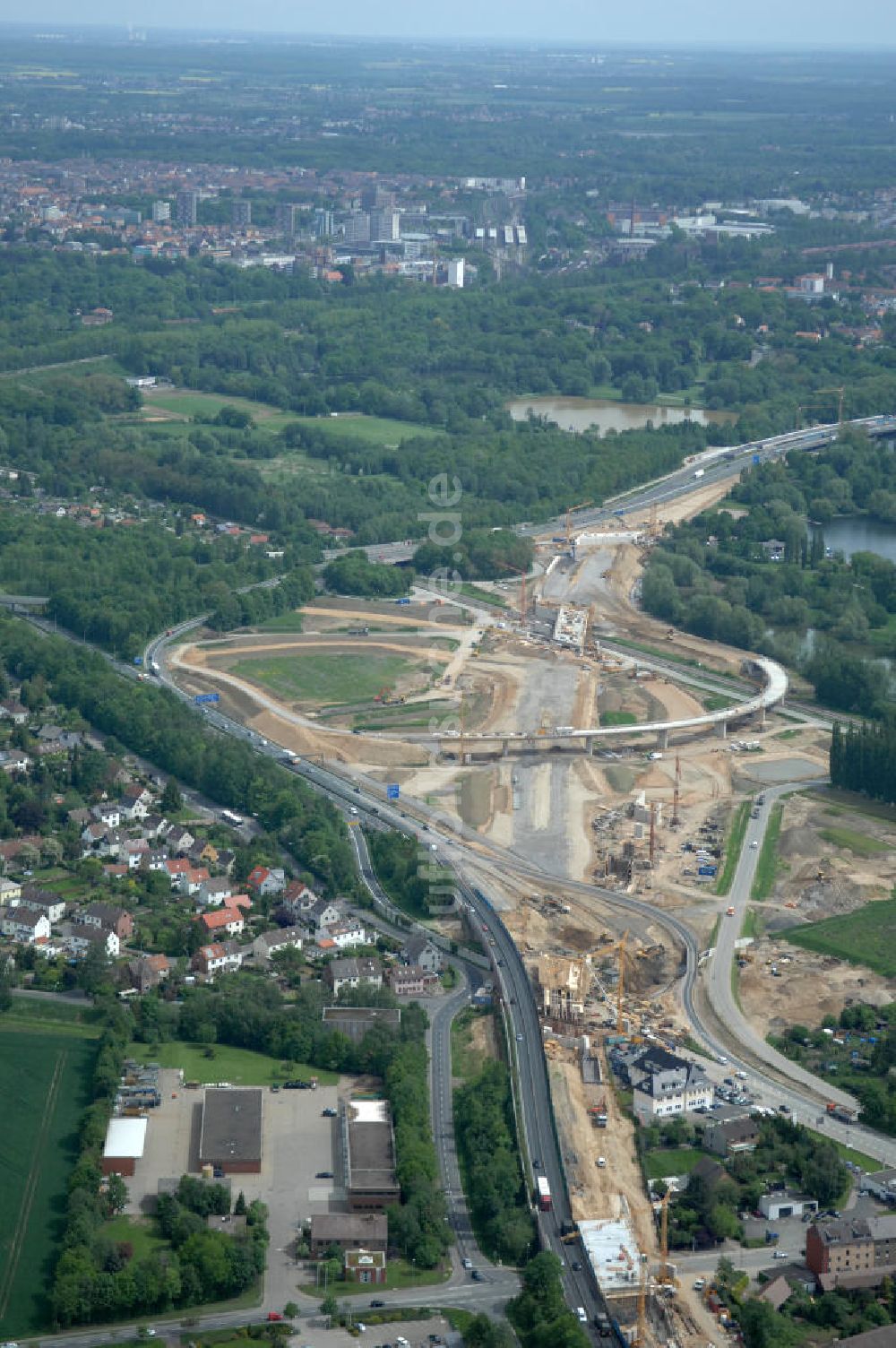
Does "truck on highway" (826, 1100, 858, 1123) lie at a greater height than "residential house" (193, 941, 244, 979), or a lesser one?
lesser

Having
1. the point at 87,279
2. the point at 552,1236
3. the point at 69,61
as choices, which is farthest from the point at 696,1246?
the point at 69,61

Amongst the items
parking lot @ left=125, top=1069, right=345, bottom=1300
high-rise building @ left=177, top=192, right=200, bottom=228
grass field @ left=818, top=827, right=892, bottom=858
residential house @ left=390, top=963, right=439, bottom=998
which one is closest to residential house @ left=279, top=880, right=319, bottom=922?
residential house @ left=390, top=963, right=439, bottom=998

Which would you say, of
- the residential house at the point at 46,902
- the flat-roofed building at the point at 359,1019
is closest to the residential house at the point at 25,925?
the residential house at the point at 46,902

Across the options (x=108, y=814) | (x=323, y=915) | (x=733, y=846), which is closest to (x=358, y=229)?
(x=733, y=846)

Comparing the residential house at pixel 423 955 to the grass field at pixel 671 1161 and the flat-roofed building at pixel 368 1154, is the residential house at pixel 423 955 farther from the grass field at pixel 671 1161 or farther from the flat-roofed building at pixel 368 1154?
the grass field at pixel 671 1161

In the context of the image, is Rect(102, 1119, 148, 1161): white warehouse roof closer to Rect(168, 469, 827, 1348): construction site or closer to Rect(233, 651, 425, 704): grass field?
Rect(168, 469, 827, 1348): construction site

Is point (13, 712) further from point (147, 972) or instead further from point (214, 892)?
point (147, 972)
